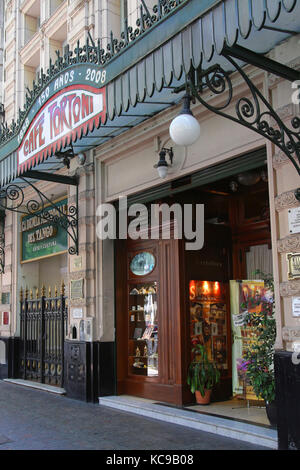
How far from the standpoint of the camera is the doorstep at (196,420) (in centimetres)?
625

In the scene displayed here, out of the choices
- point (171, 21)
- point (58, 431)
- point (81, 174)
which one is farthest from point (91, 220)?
point (171, 21)

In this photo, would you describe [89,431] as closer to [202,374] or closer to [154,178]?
[202,374]

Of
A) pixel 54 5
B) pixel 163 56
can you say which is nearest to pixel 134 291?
pixel 163 56

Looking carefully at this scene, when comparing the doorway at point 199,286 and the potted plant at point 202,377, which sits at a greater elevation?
the doorway at point 199,286

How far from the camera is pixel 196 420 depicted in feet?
23.7

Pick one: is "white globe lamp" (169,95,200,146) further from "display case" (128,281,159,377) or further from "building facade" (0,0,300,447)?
"display case" (128,281,159,377)

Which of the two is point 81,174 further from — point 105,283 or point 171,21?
point 171,21

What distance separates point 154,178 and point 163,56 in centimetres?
305

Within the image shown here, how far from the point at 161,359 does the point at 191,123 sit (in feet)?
16.8

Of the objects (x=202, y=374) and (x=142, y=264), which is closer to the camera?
(x=202, y=374)

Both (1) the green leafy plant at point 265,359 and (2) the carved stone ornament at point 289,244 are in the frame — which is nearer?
(2) the carved stone ornament at point 289,244

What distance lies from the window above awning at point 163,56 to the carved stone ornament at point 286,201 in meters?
1.78

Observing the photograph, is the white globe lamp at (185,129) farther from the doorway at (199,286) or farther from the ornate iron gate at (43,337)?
the ornate iron gate at (43,337)

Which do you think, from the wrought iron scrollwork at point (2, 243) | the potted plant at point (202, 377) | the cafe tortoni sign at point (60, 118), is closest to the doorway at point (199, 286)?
the potted plant at point (202, 377)
